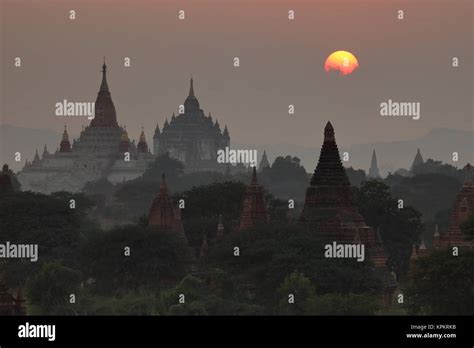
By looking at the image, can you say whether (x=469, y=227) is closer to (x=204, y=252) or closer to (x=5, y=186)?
(x=204, y=252)

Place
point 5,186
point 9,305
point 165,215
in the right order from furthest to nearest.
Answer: point 5,186 < point 165,215 < point 9,305

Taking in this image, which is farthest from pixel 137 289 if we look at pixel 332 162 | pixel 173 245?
pixel 332 162

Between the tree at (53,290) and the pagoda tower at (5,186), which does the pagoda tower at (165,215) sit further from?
the tree at (53,290)

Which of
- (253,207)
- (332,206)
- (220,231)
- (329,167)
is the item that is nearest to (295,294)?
(332,206)

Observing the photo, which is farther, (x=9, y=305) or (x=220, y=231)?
(x=220, y=231)
